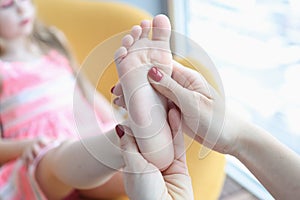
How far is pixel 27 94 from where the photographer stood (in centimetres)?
113

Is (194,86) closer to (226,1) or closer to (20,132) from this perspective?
(20,132)

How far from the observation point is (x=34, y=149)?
941 millimetres

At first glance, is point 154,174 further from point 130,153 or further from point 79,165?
point 79,165

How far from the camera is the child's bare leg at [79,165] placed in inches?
30.7

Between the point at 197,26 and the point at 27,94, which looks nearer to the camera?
the point at 27,94

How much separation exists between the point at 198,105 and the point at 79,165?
0.90 feet

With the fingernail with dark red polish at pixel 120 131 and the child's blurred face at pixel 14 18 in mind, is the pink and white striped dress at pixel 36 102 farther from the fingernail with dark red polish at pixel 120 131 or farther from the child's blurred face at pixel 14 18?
the fingernail with dark red polish at pixel 120 131

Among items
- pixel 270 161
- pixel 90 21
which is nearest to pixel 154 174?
pixel 270 161

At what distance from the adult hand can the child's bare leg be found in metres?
0.06

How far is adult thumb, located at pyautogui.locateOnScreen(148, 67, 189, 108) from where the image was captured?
2.18 feet

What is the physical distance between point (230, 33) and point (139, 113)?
88 centimetres

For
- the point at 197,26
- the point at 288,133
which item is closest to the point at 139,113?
the point at 288,133

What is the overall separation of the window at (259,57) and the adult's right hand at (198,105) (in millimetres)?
388

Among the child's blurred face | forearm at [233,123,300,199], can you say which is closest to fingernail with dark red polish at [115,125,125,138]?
forearm at [233,123,300,199]
